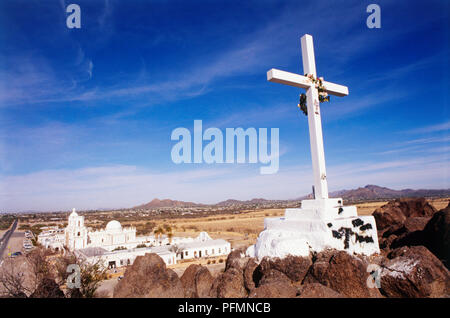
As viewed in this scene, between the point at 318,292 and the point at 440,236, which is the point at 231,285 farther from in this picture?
the point at 440,236

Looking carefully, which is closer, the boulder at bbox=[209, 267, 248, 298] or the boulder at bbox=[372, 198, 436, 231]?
the boulder at bbox=[209, 267, 248, 298]

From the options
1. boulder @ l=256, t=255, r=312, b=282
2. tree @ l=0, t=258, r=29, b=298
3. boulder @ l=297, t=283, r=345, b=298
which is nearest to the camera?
boulder @ l=297, t=283, r=345, b=298

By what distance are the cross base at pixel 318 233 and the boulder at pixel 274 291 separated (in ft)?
5.39

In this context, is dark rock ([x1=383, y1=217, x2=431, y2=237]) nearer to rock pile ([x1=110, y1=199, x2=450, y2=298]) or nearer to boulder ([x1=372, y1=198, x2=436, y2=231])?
rock pile ([x1=110, y1=199, x2=450, y2=298])

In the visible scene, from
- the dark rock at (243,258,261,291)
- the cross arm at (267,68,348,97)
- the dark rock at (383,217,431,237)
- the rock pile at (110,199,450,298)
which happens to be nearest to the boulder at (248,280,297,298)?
the rock pile at (110,199,450,298)

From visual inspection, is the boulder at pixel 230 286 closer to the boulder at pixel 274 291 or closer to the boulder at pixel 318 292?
the boulder at pixel 274 291

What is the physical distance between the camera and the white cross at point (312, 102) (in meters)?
8.28

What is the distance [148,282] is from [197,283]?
4.07 ft

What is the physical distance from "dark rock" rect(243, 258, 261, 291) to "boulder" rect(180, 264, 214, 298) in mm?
909

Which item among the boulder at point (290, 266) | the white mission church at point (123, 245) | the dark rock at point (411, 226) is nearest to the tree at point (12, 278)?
the boulder at point (290, 266)

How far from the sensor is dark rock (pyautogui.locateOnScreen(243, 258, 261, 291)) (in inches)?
279

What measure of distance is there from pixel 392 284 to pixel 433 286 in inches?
28.7

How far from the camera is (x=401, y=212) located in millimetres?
11750
